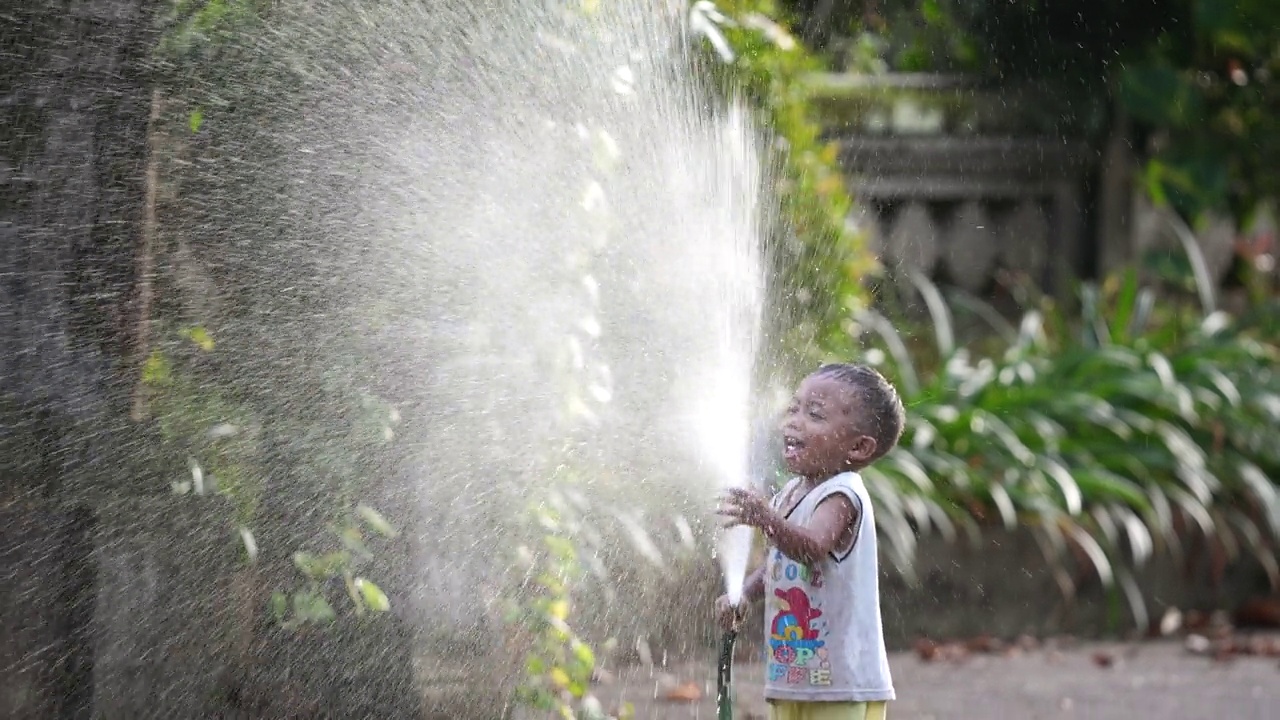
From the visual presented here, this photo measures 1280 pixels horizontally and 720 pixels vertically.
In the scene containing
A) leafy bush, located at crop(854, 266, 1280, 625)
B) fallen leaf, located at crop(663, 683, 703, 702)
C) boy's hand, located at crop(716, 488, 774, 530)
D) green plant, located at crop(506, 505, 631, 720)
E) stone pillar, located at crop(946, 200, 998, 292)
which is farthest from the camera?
stone pillar, located at crop(946, 200, 998, 292)

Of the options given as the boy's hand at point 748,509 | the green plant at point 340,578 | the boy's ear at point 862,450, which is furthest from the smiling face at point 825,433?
the green plant at point 340,578

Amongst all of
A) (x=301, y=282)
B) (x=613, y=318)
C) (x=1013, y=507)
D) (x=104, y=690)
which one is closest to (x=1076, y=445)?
(x=1013, y=507)

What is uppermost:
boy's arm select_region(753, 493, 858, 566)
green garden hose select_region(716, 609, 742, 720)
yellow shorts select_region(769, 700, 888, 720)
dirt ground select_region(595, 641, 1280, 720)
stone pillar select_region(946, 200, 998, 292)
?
stone pillar select_region(946, 200, 998, 292)

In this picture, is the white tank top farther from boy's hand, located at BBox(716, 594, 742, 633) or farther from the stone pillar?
the stone pillar

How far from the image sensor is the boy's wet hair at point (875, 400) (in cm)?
271

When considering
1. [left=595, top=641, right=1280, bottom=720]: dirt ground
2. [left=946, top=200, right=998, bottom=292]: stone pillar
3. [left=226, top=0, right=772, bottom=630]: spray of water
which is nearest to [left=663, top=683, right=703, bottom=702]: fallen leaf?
[left=595, top=641, right=1280, bottom=720]: dirt ground

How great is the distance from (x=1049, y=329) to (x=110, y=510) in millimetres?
4474

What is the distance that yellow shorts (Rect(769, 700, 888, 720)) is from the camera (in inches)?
104

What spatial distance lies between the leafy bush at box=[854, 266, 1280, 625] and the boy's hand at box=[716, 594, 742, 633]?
8.12 ft

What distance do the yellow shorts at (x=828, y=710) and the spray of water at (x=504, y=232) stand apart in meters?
0.67

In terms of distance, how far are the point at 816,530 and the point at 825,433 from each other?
6.4 inches

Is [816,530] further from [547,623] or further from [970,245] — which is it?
[970,245]

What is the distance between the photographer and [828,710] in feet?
8.70

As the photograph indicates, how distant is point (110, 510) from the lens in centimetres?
325
